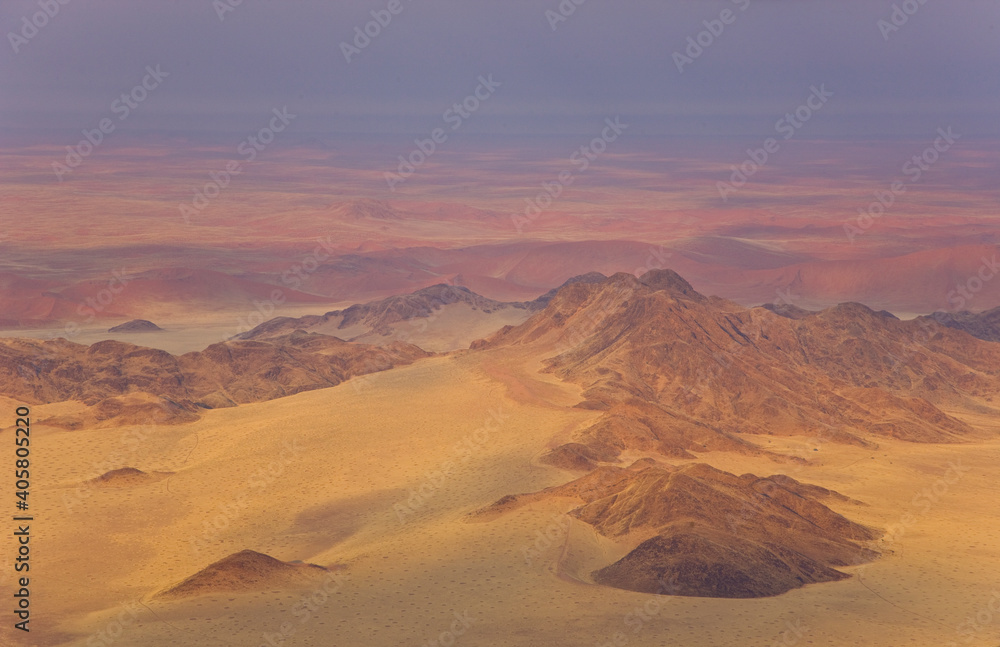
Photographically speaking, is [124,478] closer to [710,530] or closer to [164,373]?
[710,530]

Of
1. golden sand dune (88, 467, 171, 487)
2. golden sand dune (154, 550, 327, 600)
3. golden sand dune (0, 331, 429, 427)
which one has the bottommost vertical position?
golden sand dune (154, 550, 327, 600)

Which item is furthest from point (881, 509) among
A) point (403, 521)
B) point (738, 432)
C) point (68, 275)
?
point (68, 275)

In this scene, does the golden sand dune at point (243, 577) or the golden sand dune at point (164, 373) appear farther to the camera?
the golden sand dune at point (164, 373)

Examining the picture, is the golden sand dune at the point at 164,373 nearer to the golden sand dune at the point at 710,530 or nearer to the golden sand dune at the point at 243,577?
the golden sand dune at the point at 243,577

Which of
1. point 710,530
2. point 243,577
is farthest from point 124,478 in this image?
point 710,530

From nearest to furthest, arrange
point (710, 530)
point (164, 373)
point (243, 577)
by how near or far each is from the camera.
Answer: point (243, 577) → point (710, 530) → point (164, 373)

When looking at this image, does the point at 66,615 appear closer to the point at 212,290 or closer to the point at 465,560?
the point at 465,560

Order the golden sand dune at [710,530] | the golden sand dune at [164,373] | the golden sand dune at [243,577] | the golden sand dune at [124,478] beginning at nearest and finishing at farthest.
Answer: the golden sand dune at [243,577], the golden sand dune at [710,530], the golden sand dune at [124,478], the golden sand dune at [164,373]

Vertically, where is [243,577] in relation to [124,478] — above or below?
below

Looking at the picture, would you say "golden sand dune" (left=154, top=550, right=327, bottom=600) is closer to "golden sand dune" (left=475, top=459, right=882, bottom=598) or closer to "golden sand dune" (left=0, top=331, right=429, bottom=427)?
"golden sand dune" (left=475, top=459, right=882, bottom=598)

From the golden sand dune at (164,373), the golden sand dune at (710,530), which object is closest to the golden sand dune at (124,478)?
the golden sand dune at (164,373)

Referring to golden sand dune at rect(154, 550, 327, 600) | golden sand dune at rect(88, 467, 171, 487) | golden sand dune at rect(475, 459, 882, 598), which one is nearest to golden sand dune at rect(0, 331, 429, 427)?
golden sand dune at rect(88, 467, 171, 487)
